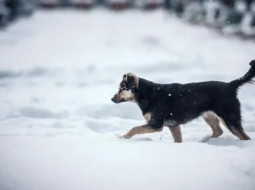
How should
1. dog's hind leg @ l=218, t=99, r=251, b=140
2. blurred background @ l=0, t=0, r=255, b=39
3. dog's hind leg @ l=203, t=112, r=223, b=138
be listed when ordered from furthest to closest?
blurred background @ l=0, t=0, r=255, b=39 → dog's hind leg @ l=203, t=112, r=223, b=138 → dog's hind leg @ l=218, t=99, r=251, b=140

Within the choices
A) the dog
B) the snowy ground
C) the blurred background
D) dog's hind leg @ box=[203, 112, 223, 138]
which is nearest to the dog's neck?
the dog

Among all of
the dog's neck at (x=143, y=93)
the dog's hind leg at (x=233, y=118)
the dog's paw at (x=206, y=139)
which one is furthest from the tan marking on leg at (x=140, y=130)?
the dog's hind leg at (x=233, y=118)

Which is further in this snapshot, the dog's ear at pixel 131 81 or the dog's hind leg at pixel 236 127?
the dog's ear at pixel 131 81

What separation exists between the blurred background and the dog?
7.40m

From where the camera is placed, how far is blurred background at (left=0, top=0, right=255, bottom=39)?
15.0m

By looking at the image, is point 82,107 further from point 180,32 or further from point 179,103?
point 180,32

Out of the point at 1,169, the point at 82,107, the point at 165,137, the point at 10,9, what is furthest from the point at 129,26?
the point at 1,169

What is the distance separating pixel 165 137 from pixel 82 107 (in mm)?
2276

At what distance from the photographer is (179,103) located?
4.92 meters

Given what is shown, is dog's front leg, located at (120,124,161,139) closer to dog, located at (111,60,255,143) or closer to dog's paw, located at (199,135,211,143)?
dog, located at (111,60,255,143)

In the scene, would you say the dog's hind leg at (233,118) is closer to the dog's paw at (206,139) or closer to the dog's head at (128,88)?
the dog's paw at (206,139)

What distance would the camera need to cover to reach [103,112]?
279 inches

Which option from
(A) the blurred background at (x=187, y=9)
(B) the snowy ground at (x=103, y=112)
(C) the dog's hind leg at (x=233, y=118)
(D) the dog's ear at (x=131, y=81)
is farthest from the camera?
(A) the blurred background at (x=187, y=9)

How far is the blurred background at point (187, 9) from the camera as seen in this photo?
15.0 metres
